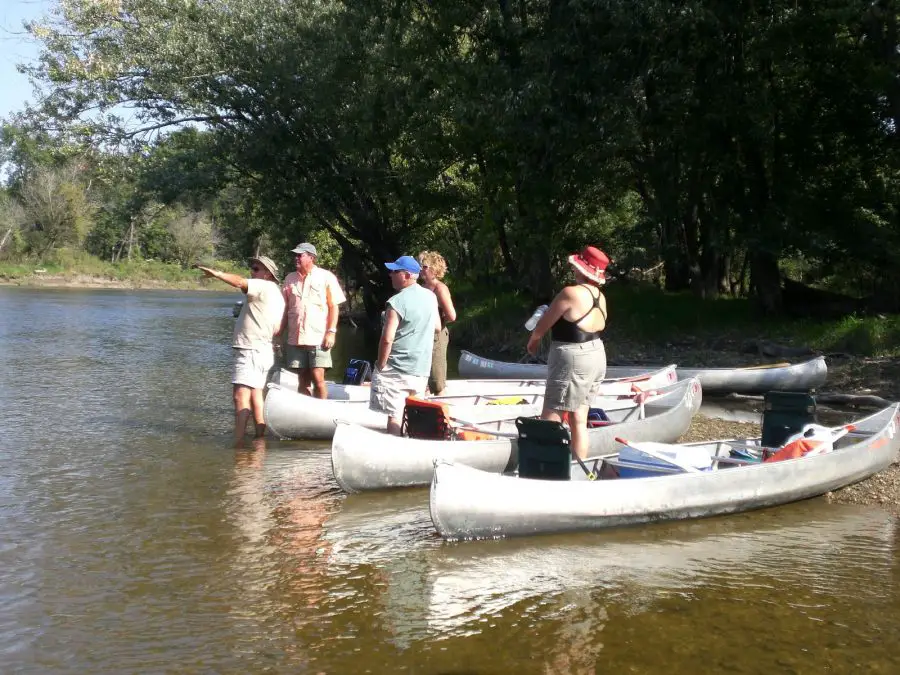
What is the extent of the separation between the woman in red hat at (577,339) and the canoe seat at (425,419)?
106cm

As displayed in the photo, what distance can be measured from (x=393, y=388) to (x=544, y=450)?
198 centimetres

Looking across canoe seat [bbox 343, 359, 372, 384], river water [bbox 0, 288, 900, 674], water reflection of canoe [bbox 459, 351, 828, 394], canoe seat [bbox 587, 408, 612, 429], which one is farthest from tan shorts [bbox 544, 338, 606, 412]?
water reflection of canoe [bbox 459, 351, 828, 394]

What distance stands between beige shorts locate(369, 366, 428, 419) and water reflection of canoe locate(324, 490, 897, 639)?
41.8 inches

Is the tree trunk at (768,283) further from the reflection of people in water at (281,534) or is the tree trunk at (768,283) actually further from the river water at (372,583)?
the reflection of people in water at (281,534)

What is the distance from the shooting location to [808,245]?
57.8 ft

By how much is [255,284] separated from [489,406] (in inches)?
117

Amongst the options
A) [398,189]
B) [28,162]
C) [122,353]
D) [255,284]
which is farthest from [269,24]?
[28,162]

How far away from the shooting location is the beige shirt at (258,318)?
351 inches

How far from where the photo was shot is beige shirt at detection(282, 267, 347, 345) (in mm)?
9492

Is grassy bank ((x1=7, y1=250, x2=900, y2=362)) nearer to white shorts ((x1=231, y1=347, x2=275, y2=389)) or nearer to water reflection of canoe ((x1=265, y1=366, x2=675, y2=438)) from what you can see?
water reflection of canoe ((x1=265, y1=366, x2=675, y2=438))

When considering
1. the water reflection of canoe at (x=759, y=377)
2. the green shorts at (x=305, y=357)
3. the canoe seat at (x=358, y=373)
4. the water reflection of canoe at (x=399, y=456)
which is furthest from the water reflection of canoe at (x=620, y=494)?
the water reflection of canoe at (x=759, y=377)

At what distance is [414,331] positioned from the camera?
7.85m

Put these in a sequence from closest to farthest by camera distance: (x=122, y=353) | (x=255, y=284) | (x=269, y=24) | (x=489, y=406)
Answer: (x=255, y=284)
(x=489, y=406)
(x=122, y=353)
(x=269, y=24)

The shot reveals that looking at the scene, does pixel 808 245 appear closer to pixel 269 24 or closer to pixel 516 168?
pixel 516 168
